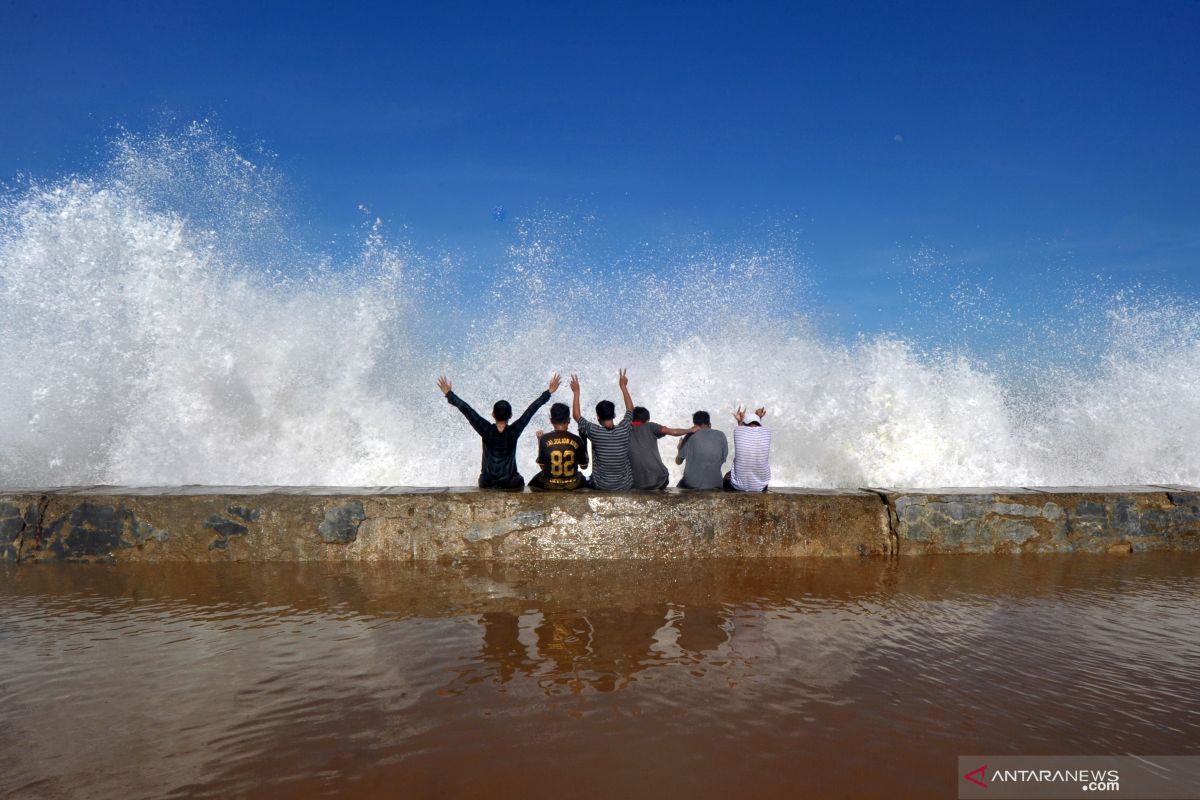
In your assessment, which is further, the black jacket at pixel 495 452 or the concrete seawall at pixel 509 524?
the black jacket at pixel 495 452

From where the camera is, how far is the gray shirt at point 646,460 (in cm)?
612

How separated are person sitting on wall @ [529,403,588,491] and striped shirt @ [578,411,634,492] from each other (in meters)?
0.15

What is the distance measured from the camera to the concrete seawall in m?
5.07

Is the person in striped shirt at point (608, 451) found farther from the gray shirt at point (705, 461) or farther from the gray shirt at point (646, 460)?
the gray shirt at point (705, 461)

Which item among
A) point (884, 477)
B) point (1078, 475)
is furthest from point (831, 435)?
point (1078, 475)

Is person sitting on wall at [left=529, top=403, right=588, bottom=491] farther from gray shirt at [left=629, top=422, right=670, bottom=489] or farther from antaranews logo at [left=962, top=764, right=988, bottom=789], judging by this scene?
antaranews logo at [left=962, top=764, right=988, bottom=789]

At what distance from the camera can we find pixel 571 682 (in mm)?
2881

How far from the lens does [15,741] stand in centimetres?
237

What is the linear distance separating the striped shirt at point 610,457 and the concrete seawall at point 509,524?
1.92ft

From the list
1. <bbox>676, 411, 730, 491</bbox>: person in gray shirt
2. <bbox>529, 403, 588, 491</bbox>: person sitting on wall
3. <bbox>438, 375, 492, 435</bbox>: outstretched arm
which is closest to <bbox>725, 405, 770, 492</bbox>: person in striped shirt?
<bbox>676, 411, 730, 491</bbox>: person in gray shirt

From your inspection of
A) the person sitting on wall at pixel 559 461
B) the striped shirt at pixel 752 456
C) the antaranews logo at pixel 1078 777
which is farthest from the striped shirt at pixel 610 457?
the antaranews logo at pixel 1078 777

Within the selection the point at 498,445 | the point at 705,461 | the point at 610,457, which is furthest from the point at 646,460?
the point at 498,445

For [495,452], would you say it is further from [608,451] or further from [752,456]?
[752,456]

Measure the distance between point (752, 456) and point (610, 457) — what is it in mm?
1262
